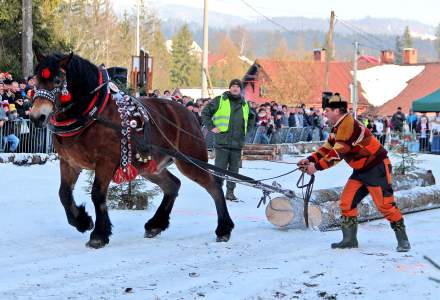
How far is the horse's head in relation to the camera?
6.70 meters

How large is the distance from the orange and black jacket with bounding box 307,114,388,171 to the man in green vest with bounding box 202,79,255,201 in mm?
3756

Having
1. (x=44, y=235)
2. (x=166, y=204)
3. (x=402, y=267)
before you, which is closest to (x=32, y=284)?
(x=44, y=235)

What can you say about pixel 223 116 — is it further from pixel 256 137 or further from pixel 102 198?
pixel 256 137

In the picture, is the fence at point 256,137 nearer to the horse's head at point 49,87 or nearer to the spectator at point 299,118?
the spectator at point 299,118

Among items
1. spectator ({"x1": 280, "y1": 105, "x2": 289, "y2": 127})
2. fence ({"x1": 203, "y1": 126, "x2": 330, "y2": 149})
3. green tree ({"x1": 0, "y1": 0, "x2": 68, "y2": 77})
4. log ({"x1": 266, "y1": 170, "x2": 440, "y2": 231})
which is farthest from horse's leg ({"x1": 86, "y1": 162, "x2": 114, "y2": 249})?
spectator ({"x1": 280, "y1": 105, "x2": 289, "y2": 127})

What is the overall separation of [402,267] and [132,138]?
294 centimetres

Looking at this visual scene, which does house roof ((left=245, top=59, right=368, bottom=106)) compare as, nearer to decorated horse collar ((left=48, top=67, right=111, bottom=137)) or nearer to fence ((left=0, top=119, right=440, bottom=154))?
fence ((left=0, top=119, right=440, bottom=154))

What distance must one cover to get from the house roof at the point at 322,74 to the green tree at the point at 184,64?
93.0 feet

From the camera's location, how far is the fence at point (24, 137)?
593 inches

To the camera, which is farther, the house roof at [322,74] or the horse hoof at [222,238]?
the house roof at [322,74]

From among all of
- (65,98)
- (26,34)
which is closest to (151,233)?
(65,98)

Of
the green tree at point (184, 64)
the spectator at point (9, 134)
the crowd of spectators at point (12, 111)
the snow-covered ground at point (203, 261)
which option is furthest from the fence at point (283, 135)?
the green tree at point (184, 64)

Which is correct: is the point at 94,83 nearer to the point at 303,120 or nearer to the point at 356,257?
the point at 356,257

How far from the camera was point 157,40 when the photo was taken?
91688 millimetres
